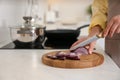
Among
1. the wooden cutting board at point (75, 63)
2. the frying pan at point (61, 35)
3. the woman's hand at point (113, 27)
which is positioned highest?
the woman's hand at point (113, 27)

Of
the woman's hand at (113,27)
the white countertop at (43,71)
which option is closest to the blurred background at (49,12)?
the white countertop at (43,71)

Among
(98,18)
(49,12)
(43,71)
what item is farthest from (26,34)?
(49,12)

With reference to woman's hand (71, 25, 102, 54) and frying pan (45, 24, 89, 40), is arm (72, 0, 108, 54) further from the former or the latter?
frying pan (45, 24, 89, 40)

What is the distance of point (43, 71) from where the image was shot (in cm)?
72

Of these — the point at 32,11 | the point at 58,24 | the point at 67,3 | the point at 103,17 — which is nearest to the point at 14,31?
the point at 103,17

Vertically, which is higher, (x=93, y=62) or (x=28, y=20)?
(x=28, y=20)

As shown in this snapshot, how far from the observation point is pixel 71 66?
755 millimetres

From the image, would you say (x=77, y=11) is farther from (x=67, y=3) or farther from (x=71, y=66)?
(x=71, y=66)

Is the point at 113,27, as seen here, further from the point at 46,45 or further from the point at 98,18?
the point at 46,45

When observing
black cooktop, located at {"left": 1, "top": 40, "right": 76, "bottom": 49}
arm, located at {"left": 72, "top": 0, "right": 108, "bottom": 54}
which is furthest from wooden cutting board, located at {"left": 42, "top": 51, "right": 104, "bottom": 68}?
black cooktop, located at {"left": 1, "top": 40, "right": 76, "bottom": 49}

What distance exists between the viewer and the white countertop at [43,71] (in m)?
0.65

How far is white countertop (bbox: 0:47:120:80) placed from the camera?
65 cm

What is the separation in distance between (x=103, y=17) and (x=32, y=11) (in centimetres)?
85

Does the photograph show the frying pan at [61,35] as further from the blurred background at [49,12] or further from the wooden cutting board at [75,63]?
the wooden cutting board at [75,63]
